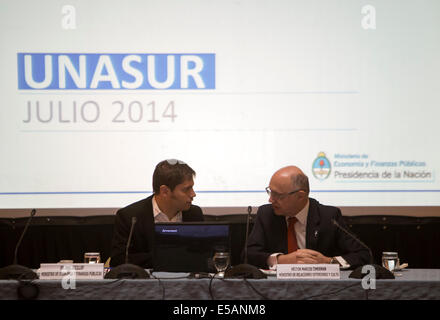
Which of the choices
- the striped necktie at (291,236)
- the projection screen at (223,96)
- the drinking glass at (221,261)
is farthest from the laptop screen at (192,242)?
the projection screen at (223,96)

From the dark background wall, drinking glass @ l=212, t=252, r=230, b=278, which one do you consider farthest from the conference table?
the dark background wall

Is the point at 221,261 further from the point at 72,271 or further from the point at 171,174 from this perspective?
the point at 171,174

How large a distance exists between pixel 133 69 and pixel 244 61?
790mm

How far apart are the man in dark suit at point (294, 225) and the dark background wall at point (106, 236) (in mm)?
1288

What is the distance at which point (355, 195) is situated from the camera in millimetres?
4469

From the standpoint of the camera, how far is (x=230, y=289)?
2305 mm

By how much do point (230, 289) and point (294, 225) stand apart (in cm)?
113

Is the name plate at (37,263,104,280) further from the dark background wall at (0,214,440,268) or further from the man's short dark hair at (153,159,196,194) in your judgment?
the dark background wall at (0,214,440,268)

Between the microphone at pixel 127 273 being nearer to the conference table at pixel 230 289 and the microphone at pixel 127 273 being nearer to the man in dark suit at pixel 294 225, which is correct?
the conference table at pixel 230 289

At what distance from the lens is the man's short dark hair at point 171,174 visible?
10.8ft

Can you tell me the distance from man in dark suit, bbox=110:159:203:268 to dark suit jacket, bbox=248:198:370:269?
0.42 metres

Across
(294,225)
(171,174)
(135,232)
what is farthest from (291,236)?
(135,232)
